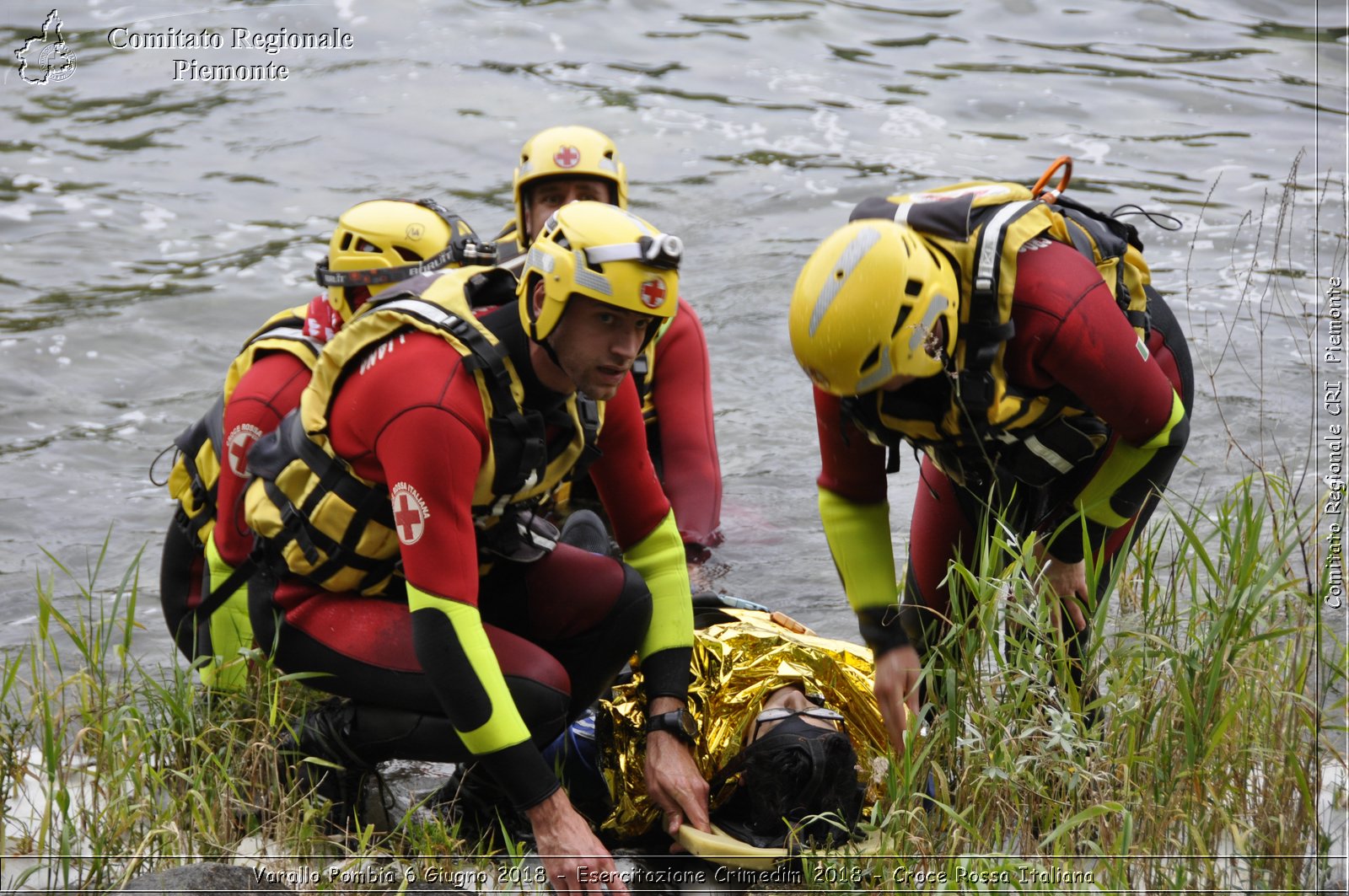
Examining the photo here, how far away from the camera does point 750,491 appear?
24.1 ft

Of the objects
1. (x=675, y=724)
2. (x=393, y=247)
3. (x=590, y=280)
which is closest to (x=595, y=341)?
(x=590, y=280)

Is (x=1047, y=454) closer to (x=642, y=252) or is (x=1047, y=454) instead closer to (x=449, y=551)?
(x=642, y=252)

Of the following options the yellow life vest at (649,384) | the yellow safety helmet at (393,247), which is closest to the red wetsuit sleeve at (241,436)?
the yellow safety helmet at (393,247)

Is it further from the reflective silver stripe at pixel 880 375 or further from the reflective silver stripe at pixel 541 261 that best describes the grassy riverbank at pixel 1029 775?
the reflective silver stripe at pixel 541 261

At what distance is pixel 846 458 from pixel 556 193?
234 cm

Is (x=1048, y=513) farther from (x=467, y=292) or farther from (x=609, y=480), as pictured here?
(x=467, y=292)

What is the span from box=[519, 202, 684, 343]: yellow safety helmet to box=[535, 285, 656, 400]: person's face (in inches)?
1.4

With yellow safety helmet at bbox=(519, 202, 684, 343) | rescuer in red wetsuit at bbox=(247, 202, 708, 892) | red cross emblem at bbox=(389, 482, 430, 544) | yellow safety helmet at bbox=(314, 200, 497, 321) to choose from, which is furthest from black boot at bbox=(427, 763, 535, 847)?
yellow safety helmet at bbox=(314, 200, 497, 321)

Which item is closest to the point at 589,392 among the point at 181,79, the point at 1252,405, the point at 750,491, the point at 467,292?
the point at 467,292

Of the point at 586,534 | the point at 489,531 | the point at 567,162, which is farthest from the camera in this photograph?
the point at 567,162

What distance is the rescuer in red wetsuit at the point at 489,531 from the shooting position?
3.45 m

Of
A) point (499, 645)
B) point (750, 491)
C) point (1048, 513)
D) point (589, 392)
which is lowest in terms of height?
point (750, 491)

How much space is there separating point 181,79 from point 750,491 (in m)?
9.71

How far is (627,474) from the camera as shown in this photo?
414 cm
